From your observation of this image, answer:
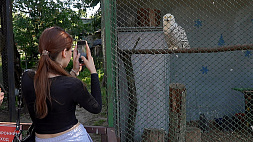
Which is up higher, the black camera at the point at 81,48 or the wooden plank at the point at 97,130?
the black camera at the point at 81,48

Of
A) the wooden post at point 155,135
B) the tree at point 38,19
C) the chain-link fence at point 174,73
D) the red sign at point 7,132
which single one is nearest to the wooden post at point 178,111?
the chain-link fence at point 174,73

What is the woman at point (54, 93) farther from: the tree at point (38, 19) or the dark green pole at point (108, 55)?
the tree at point (38, 19)

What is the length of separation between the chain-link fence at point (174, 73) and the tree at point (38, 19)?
215 centimetres

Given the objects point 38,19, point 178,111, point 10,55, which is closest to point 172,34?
point 178,111

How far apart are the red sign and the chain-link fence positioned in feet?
2.68

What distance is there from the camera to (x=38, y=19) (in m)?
6.29

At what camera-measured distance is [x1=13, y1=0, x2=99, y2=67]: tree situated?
19.8ft

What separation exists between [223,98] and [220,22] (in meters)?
1.44

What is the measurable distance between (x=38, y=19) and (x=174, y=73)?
3.56m

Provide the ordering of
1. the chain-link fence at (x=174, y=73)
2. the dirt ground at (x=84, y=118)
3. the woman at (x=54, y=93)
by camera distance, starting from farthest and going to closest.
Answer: the dirt ground at (x=84, y=118) → the chain-link fence at (x=174, y=73) → the woman at (x=54, y=93)

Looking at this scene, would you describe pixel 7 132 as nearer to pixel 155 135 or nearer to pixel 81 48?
pixel 81 48

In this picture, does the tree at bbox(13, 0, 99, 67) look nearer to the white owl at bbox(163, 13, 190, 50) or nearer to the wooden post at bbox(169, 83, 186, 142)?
the white owl at bbox(163, 13, 190, 50)

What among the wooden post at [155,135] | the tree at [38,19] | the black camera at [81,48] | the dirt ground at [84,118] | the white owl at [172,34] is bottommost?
the dirt ground at [84,118]

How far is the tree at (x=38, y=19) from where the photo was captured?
6031mm
